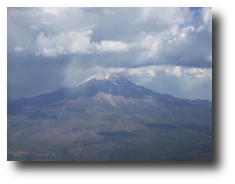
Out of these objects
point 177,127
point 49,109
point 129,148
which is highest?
point 49,109

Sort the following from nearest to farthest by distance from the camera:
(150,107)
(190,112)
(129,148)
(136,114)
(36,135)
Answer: (129,148), (36,135), (136,114), (190,112), (150,107)

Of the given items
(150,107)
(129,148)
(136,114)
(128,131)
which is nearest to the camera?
(129,148)

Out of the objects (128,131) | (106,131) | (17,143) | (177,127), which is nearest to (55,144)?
(17,143)

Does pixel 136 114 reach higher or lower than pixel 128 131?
higher

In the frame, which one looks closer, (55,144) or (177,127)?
(55,144)
